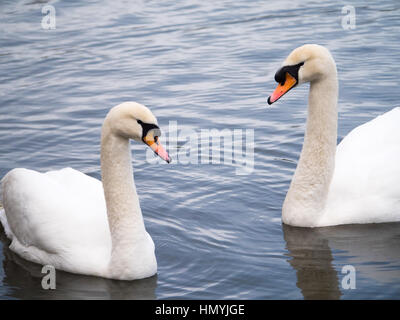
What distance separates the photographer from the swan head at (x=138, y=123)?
19.7 ft

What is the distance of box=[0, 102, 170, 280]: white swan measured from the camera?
241 inches

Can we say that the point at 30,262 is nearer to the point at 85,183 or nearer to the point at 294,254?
the point at 85,183

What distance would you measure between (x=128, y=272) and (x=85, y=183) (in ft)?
3.88

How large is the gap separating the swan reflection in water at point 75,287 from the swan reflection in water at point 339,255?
1.32 metres

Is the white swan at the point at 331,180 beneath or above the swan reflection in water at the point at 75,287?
above

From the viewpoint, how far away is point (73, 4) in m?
17.7

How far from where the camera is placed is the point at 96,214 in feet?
22.5

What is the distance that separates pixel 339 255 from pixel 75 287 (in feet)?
7.75
